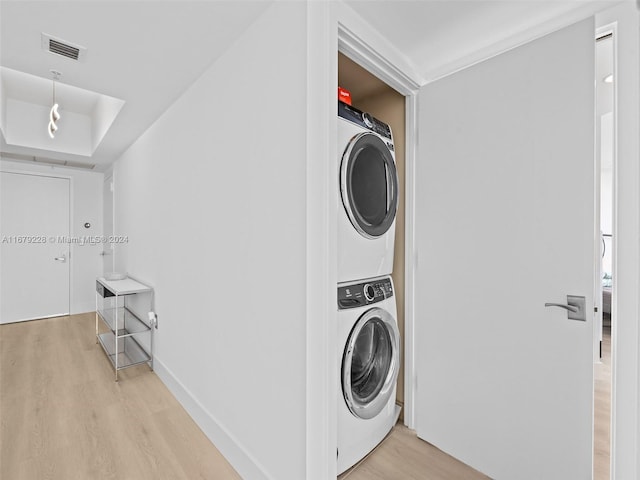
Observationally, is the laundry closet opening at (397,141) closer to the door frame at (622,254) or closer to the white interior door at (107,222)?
the door frame at (622,254)

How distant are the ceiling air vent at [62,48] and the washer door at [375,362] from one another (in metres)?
2.22

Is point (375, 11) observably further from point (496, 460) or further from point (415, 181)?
point (496, 460)

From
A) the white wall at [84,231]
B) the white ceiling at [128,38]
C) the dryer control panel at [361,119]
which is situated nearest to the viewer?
the white ceiling at [128,38]

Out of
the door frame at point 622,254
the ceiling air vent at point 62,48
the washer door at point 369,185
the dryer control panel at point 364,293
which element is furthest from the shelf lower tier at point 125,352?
the door frame at point 622,254

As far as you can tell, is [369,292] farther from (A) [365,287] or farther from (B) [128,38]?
(B) [128,38]

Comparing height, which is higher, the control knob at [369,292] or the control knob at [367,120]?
the control knob at [367,120]

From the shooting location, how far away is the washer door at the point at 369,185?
5.08 feet

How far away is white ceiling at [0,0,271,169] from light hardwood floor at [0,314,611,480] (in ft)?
7.36

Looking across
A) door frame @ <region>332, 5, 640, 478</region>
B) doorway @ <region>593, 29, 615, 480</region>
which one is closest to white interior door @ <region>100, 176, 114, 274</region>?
door frame @ <region>332, 5, 640, 478</region>

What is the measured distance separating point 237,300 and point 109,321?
2.88 m

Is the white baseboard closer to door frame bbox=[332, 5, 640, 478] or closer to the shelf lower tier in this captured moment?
the shelf lower tier

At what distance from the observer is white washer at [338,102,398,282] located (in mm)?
1534

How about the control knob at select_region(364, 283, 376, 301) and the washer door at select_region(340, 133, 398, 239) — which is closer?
the washer door at select_region(340, 133, 398, 239)

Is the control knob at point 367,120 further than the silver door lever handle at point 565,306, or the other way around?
the control knob at point 367,120
